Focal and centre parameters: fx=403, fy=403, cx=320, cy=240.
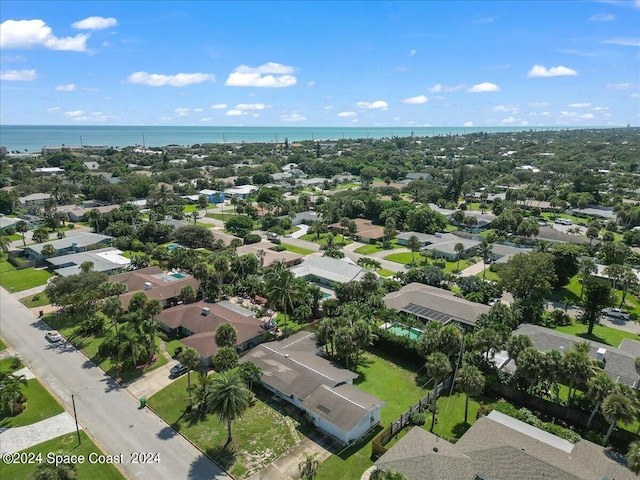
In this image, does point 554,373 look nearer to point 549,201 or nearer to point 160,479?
point 160,479

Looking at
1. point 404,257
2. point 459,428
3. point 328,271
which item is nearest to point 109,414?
point 459,428

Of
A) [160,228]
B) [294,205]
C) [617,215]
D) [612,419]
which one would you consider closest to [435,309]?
[612,419]

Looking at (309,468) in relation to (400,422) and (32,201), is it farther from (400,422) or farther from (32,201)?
(32,201)

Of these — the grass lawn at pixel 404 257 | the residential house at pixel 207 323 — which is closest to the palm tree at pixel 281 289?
the residential house at pixel 207 323

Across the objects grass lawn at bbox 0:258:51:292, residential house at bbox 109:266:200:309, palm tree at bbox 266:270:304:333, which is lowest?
grass lawn at bbox 0:258:51:292

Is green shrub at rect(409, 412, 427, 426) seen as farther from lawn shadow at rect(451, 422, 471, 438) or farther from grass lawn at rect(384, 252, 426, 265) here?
grass lawn at rect(384, 252, 426, 265)

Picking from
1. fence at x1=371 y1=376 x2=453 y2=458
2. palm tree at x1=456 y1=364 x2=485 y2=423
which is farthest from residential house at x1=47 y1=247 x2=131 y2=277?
palm tree at x1=456 y1=364 x2=485 y2=423
